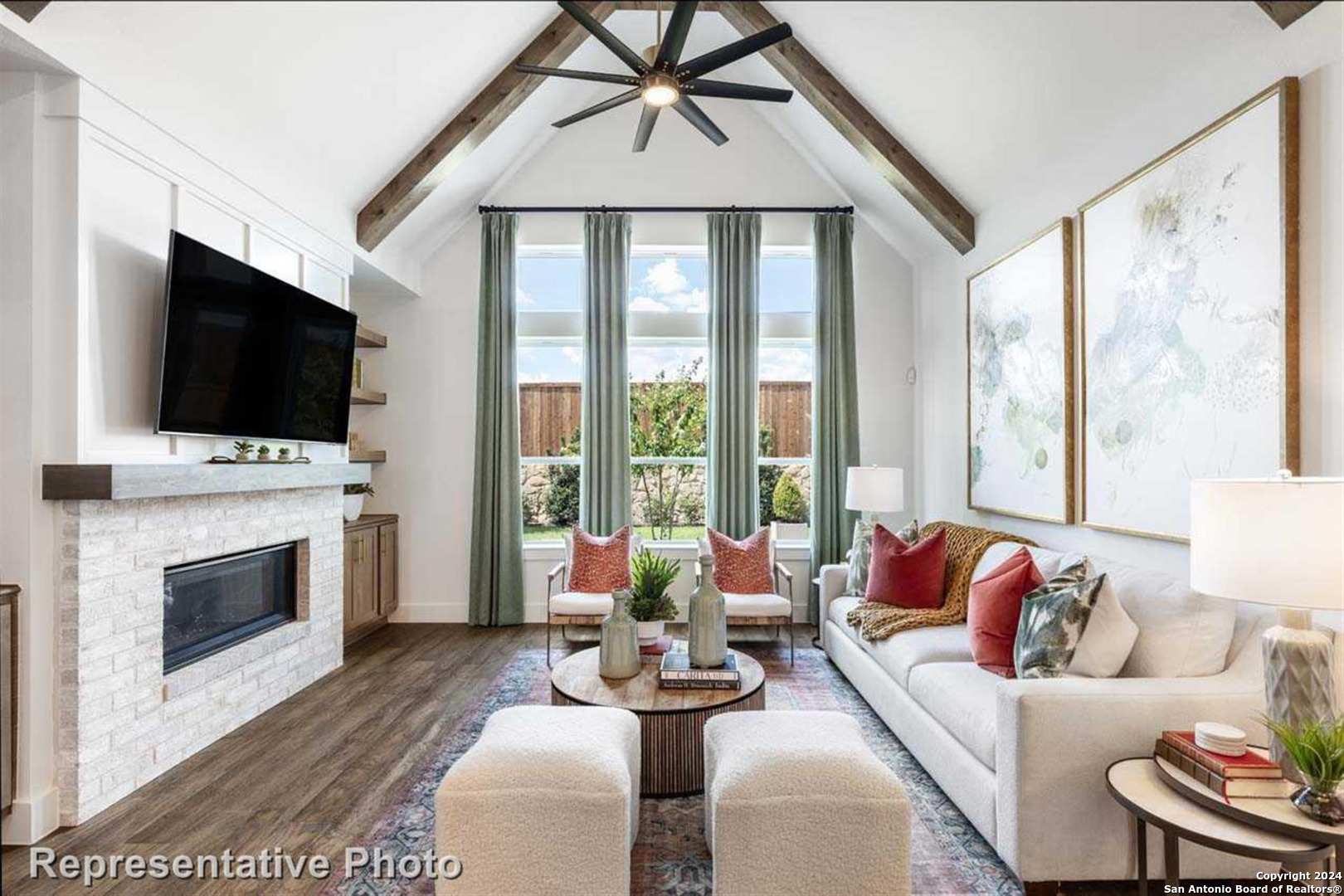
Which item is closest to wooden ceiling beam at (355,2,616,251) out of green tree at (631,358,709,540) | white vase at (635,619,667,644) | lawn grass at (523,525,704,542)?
green tree at (631,358,709,540)

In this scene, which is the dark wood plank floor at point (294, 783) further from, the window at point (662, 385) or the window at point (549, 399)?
the window at point (662, 385)

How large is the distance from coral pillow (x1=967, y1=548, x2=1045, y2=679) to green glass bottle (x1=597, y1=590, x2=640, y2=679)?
1361mm

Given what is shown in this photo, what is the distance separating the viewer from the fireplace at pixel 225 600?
290 centimetres

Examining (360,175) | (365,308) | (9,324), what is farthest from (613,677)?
(365,308)

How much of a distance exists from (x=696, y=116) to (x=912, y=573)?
2488mm

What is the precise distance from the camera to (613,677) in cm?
274

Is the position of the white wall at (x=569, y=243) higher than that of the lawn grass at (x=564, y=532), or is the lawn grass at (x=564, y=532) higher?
the white wall at (x=569, y=243)

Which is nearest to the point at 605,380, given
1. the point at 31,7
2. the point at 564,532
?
the point at 564,532

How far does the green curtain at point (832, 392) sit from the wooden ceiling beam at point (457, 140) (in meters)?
2.37

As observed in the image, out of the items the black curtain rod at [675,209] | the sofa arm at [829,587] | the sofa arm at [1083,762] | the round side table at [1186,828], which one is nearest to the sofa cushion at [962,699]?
the sofa arm at [1083,762]

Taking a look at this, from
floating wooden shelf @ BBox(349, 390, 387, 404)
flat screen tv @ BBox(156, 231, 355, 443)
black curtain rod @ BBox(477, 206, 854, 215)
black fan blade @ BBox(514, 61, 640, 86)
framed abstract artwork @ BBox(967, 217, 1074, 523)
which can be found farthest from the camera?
black curtain rod @ BBox(477, 206, 854, 215)

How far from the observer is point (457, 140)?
4.06 m

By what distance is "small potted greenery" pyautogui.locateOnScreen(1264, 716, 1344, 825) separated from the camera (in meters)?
1.49

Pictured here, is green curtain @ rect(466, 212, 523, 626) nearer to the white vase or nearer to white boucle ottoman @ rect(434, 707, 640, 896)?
the white vase
